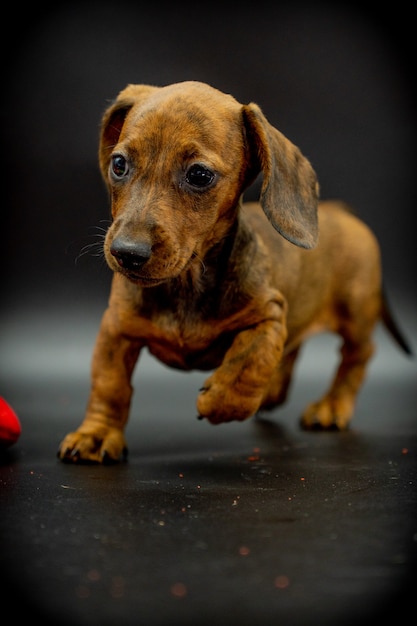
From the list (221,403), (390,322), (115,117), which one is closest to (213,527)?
(221,403)

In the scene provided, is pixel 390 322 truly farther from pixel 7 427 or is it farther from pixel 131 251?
pixel 131 251

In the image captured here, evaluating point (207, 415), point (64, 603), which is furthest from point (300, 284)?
point (64, 603)

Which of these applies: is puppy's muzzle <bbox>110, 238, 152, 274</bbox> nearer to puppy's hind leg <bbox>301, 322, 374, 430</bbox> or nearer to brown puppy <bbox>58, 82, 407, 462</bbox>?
brown puppy <bbox>58, 82, 407, 462</bbox>

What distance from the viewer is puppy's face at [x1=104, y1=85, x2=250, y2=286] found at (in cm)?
309

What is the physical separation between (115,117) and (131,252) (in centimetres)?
79

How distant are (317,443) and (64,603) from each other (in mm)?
2102

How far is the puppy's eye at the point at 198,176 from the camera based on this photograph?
3229 mm

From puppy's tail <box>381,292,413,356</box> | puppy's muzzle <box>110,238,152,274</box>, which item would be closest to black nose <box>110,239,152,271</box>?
puppy's muzzle <box>110,238,152,274</box>

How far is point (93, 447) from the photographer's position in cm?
371

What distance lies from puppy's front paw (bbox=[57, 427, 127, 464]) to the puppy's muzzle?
0.87 meters

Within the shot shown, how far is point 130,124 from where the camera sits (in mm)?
3307

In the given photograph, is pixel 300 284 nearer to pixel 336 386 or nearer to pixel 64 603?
pixel 336 386

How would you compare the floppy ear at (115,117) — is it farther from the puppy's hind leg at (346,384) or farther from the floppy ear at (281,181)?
the puppy's hind leg at (346,384)

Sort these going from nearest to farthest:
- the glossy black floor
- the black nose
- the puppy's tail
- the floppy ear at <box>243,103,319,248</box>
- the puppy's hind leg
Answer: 1. the glossy black floor
2. the black nose
3. the floppy ear at <box>243,103,319,248</box>
4. the puppy's hind leg
5. the puppy's tail
